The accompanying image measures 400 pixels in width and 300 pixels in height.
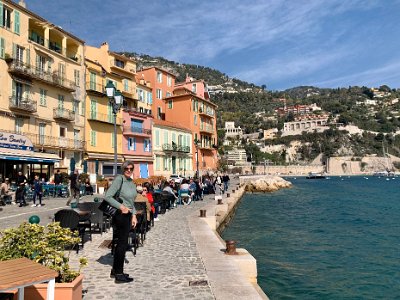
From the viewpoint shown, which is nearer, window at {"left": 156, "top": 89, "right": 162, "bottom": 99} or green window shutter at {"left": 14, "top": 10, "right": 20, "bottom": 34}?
green window shutter at {"left": 14, "top": 10, "right": 20, "bottom": 34}

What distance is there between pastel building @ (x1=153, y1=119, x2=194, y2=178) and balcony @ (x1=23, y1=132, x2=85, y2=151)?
1263 cm

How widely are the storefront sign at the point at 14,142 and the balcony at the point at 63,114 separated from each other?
7489mm

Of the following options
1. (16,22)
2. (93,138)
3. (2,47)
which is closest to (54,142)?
(93,138)

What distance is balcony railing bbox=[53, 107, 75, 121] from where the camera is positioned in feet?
106

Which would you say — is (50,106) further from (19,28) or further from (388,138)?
(388,138)

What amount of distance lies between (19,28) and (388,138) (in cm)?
17004

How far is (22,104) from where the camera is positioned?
28.4 meters

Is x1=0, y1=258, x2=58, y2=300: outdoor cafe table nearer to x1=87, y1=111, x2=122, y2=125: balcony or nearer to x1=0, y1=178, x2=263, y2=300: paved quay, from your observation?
x1=0, y1=178, x2=263, y2=300: paved quay

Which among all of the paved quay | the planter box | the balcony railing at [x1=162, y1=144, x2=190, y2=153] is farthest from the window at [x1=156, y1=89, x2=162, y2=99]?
the planter box

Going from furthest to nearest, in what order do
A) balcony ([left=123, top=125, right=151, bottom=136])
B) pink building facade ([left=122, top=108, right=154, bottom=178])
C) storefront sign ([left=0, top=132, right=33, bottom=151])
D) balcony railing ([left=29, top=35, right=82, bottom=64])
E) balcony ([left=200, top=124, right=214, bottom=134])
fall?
1. balcony ([left=200, top=124, right=214, bottom=134])
2. pink building facade ([left=122, top=108, right=154, bottom=178])
3. balcony ([left=123, top=125, right=151, bottom=136])
4. balcony railing ([left=29, top=35, right=82, bottom=64])
5. storefront sign ([left=0, top=132, right=33, bottom=151])

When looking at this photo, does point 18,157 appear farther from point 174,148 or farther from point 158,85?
point 158,85

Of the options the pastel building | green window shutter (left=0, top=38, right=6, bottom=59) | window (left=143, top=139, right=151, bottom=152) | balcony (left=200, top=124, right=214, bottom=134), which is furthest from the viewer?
balcony (left=200, top=124, right=214, bottom=134)

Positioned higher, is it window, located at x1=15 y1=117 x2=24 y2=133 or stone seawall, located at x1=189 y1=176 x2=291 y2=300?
window, located at x1=15 y1=117 x2=24 y2=133

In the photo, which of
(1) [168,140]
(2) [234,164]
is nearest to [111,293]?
(1) [168,140]
